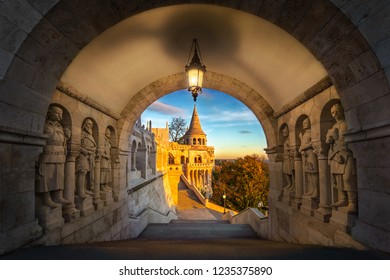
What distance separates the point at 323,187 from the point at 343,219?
71cm

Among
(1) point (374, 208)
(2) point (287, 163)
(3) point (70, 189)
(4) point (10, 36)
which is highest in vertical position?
(4) point (10, 36)

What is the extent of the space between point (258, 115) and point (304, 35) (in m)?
3.45

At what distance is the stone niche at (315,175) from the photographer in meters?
3.23

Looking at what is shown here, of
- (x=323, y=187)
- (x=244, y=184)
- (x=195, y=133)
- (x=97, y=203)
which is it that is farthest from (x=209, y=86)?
(x=195, y=133)

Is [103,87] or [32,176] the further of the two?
[103,87]

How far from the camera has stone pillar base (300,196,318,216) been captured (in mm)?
4094

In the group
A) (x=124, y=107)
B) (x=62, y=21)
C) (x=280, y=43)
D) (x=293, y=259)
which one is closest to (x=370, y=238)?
(x=293, y=259)

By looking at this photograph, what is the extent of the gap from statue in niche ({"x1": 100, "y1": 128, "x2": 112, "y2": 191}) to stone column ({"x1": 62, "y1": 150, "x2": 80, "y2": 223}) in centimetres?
125

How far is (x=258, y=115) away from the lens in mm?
6320

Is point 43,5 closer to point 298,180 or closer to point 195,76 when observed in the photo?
point 195,76

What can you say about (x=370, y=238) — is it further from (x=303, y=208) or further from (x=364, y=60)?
(x=364, y=60)

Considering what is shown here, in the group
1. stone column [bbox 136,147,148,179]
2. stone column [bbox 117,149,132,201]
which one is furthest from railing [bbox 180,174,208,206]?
stone column [bbox 117,149,132,201]

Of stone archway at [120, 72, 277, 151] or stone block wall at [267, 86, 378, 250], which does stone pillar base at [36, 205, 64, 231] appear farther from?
stone block wall at [267, 86, 378, 250]

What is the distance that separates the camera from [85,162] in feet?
14.6
